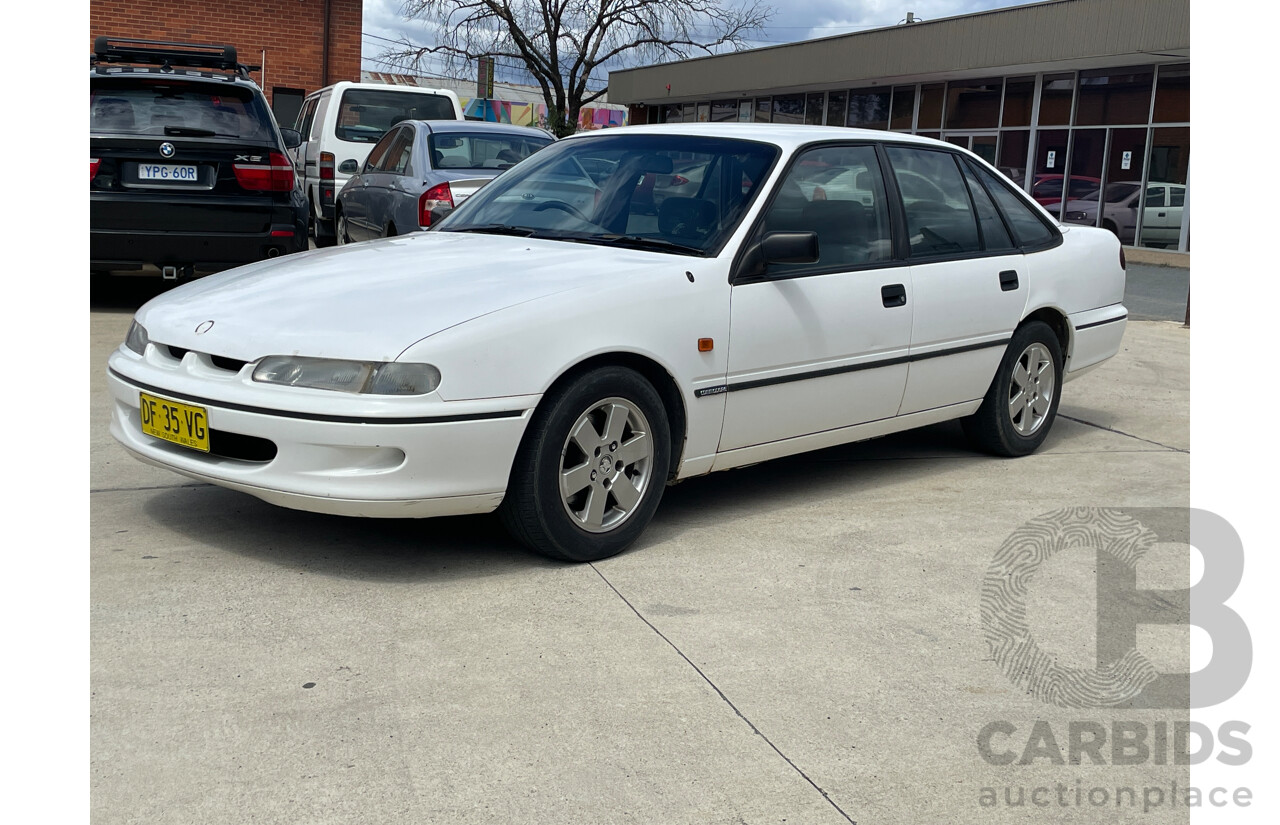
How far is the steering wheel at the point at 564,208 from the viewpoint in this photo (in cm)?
498

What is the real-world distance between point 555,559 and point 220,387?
1.23 metres

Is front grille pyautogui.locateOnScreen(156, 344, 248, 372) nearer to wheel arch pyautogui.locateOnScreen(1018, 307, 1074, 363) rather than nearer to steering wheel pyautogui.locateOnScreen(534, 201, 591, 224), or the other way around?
steering wheel pyautogui.locateOnScreen(534, 201, 591, 224)

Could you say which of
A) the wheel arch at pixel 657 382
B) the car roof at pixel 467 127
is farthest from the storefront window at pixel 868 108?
the wheel arch at pixel 657 382

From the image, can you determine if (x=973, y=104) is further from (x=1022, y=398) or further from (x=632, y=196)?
(x=632, y=196)

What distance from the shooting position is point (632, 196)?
495 cm

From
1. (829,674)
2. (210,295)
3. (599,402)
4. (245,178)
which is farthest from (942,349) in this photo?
(245,178)

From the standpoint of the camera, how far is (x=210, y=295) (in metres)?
4.35

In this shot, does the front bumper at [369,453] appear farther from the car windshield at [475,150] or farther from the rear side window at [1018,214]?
the car windshield at [475,150]

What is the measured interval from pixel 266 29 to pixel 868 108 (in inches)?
540

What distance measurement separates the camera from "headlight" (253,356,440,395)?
12.1 feet

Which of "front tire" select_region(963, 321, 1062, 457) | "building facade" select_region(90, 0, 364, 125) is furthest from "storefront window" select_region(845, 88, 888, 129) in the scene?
"front tire" select_region(963, 321, 1062, 457)

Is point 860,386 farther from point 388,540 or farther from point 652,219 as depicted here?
point 388,540

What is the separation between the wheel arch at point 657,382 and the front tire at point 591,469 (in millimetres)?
34

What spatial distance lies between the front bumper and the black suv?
17.7ft
